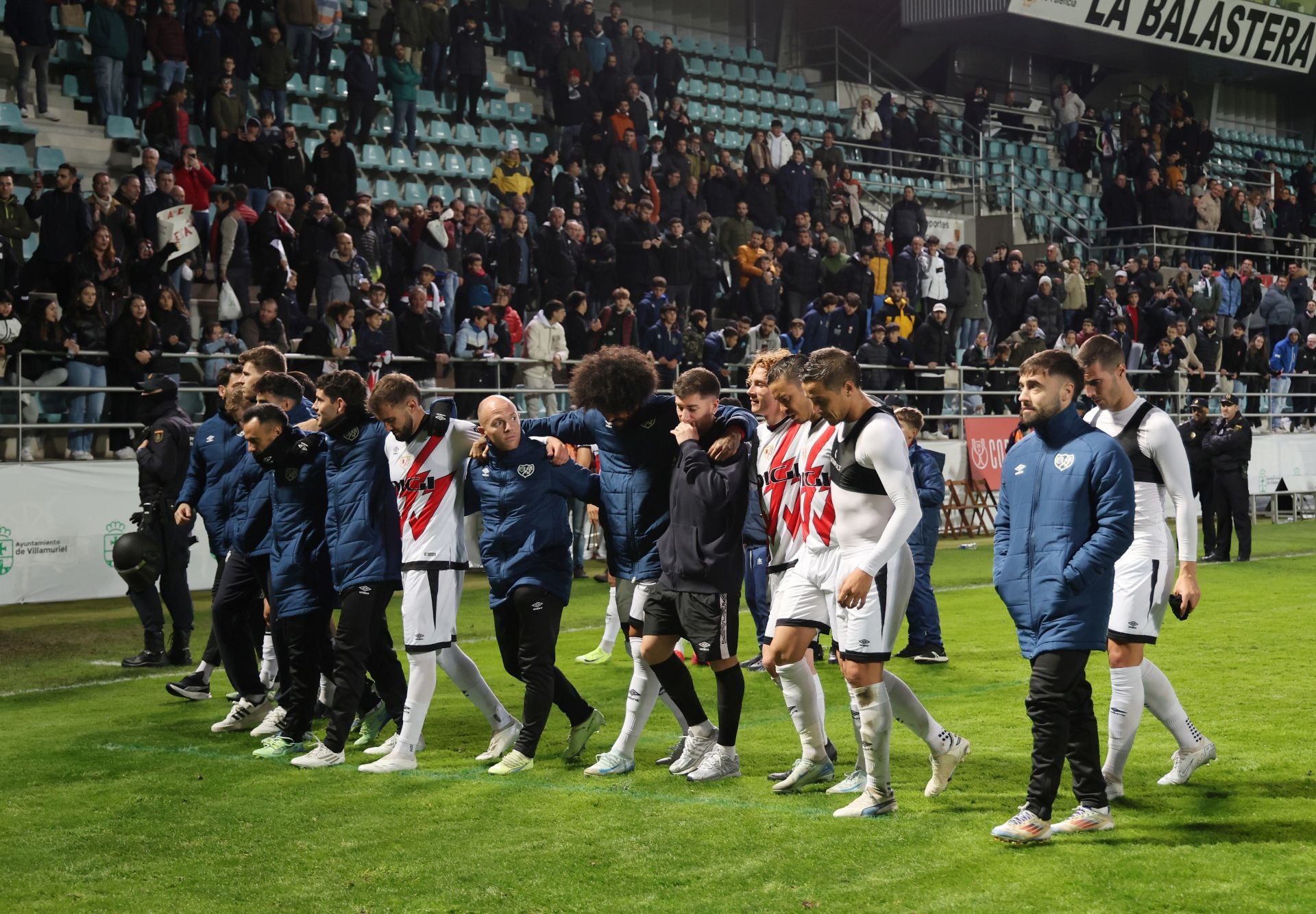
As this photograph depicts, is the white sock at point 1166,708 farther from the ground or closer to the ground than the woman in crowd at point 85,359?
closer to the ground

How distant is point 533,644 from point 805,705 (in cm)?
151

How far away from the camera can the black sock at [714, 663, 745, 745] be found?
7461 mm

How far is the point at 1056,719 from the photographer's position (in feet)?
20.0

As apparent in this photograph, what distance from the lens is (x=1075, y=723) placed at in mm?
Answer: 6242

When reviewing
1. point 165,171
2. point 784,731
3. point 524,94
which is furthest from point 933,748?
point 524,94

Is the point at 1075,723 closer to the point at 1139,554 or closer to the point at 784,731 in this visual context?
the point at 1139,554

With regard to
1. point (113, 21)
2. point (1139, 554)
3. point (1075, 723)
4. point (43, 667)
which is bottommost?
point (43, 667)

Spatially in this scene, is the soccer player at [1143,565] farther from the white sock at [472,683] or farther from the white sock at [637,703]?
the white sock at [472,683]

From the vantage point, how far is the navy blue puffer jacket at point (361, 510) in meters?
8.00

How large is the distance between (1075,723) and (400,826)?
301 cm

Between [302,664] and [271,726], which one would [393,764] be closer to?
[302,664]

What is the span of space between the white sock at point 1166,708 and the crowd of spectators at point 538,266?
11.7 m

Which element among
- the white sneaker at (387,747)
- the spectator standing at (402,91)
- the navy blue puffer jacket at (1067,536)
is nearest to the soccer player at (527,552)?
the white sneaker at (387,747)

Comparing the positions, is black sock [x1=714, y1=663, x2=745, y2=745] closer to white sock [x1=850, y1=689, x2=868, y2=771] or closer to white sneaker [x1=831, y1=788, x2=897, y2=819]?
white sock [x1=850, y1=689, x2=868, y2=771]
